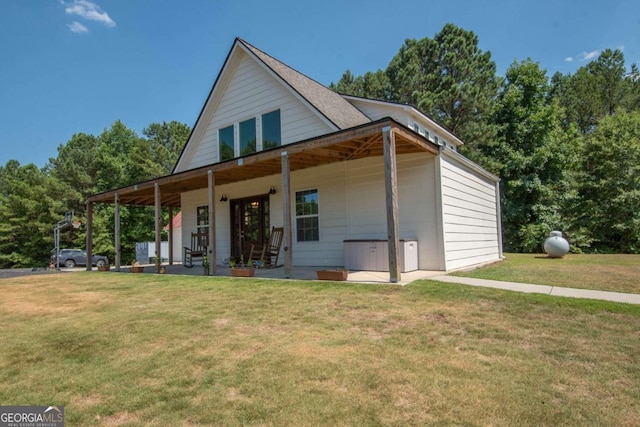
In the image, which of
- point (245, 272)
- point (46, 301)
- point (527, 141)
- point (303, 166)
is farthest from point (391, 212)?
point (527, 141)

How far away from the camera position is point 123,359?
3062 millimetres

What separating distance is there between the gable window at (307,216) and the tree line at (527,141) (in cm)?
1239

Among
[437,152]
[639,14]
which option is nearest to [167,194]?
[437,152]

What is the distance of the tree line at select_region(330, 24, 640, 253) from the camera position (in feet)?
54.7

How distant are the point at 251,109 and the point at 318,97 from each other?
7.73 ft

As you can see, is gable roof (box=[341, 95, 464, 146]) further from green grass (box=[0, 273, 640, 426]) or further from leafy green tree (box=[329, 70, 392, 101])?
leafy green tree (box=[329, 70, 392, 101])

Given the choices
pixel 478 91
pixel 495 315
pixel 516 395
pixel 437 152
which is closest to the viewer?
pixel 516 395

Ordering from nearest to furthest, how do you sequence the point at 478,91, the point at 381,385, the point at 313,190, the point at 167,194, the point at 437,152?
the point at 381,385 < the point at 437,152 < the point at 313,190 < the point at 167,194 < the point at 478,91

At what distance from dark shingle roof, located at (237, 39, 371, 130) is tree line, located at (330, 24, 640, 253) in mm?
9407

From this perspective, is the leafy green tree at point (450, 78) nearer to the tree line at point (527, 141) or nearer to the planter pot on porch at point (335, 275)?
the tree line at point (527, 141)

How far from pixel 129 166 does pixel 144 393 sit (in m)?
28.7

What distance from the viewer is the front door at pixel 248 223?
11.4 metres

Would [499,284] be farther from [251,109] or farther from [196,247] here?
[196,247]

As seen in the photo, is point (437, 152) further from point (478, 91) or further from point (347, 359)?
point (478, 91)
